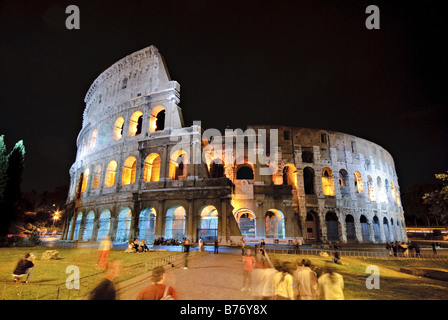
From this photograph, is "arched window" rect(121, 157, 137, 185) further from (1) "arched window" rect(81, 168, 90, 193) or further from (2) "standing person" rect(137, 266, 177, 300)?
(2) "standing person" rect(137, 266, 177, 300)

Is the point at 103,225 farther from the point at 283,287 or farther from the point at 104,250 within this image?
the point at 283,287

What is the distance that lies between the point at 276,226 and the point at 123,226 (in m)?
15.6

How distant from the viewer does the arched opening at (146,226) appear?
22.2 m

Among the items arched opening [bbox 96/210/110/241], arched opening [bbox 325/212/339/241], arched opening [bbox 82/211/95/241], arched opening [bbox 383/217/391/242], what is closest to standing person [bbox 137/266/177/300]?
arched opening [bbox 96/210/110/241]

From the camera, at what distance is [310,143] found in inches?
1142

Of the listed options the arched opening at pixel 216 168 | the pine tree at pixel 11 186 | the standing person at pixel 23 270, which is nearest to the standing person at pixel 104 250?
the standing person at pixel 23 270

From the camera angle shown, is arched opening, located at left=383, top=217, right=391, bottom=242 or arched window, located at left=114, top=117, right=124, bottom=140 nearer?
arched window, located at left=114, top=117, right=124, bottom=140

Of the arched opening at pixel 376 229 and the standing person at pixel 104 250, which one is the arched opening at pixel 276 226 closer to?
the arched opening at pixel 376 229

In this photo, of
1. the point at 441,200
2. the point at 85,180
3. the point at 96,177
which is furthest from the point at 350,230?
the point at 85,180

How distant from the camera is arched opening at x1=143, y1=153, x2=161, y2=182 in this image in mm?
24625

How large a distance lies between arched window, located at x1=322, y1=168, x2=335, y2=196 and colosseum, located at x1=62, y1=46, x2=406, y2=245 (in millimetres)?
123

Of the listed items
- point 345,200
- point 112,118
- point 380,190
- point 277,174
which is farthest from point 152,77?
point 380,190

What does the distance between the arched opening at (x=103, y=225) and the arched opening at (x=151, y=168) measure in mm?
5735
